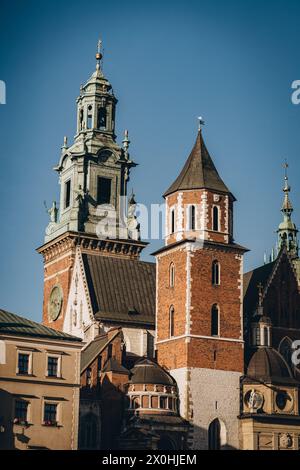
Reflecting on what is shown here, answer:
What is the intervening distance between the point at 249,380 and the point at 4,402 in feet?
62.5

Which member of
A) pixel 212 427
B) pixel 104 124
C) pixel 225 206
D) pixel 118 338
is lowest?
pixel 212 427

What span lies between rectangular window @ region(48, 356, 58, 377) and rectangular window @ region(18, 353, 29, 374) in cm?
162

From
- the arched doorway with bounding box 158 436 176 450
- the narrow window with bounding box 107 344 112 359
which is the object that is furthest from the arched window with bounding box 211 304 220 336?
the arched doorway with bounding box 158 436 176 450

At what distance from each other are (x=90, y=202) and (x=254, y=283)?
1776 cm

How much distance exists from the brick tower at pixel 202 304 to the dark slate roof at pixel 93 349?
3691 millimetres

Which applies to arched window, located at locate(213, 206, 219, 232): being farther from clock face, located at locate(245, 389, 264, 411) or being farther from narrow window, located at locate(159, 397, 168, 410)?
narrow window, located at locate(159, 397, 168, 410)

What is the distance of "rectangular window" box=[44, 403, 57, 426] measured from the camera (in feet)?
246

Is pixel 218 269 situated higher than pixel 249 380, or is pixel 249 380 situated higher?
pixel 218 269

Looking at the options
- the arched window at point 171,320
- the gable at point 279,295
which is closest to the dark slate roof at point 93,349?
the arched window at point 171,320

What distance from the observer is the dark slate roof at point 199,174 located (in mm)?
87438

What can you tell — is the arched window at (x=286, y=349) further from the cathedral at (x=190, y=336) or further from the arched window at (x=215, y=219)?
the arched window at (x=215, y=219)
